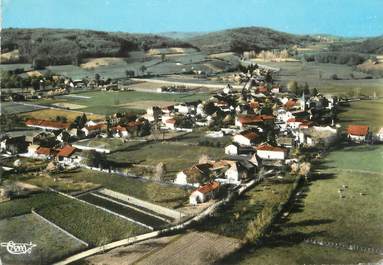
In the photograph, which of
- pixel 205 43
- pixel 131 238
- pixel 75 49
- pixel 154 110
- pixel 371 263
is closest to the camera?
pixel 371 263

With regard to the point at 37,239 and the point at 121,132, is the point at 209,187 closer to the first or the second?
the point at 37,239

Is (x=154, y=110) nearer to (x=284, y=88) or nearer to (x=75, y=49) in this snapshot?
(x=284, y=88)

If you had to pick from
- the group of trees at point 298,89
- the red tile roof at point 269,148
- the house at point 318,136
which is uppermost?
the group of trees at point 298,89

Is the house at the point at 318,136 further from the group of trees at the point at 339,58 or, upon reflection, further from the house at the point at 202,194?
the group of trees at the point at 339,58

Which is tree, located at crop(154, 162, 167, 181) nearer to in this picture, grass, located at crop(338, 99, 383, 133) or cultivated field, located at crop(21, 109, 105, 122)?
grass, located at crop(338, 99, 383, 133)

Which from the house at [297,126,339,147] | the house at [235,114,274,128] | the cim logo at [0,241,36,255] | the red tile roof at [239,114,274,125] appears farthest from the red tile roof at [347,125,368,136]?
the cim logo at [0,241,36,255]

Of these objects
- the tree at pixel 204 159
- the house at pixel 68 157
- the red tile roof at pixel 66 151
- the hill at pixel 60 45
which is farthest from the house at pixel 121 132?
the hill at pixel 60 45

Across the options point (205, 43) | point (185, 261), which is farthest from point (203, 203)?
point (205, 43)
